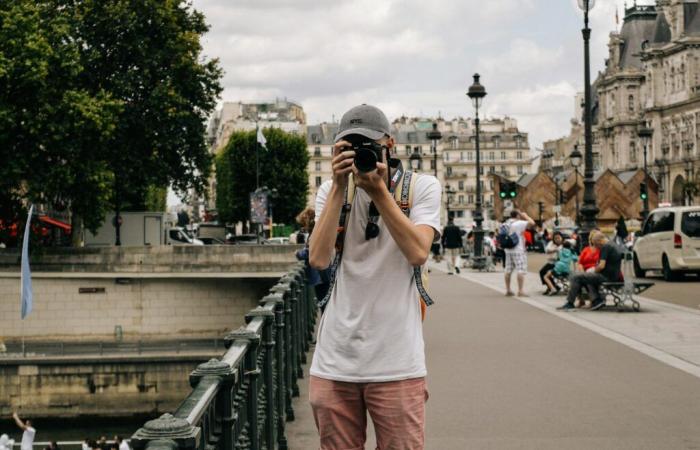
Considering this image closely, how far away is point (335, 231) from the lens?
154 inches

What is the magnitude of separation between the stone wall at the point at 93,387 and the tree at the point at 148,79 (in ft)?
42.3

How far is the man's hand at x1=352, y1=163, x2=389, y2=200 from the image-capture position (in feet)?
12.4

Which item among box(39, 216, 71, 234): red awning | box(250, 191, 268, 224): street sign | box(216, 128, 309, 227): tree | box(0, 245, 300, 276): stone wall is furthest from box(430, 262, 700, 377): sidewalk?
box(216, 128, 309, 227): tree

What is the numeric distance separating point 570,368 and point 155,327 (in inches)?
1488

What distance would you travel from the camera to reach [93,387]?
33.8m

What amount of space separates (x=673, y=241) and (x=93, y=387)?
1860 cm

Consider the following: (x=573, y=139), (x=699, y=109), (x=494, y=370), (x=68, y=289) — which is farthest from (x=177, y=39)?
(x=573, y=139)

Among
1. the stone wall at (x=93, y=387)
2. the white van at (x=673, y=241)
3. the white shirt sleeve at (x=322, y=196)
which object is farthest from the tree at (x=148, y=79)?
the white shirt sleeve at (x=322, y=196)

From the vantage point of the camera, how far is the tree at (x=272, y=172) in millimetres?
85562

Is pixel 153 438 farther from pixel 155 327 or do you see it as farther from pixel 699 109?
pixel 699 109

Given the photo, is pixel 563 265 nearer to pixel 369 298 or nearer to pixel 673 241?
pixel 673 241

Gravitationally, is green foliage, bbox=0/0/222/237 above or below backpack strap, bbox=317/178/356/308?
above

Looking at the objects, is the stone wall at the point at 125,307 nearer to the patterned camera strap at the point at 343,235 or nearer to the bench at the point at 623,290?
the bench at the point at 623,290

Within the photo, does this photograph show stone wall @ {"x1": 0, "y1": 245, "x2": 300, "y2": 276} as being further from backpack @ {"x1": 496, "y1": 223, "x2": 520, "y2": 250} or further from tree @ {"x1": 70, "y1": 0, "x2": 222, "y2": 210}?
backpack @ {"x1": 496, "y1": 223, "x2": 520, "y2": 250}
